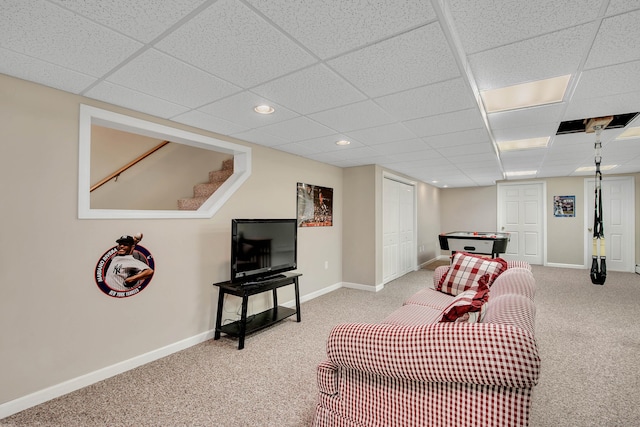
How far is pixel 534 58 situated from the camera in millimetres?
1743

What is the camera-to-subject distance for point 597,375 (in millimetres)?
2352

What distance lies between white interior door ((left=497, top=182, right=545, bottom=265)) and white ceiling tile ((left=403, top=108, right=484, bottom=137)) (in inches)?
232

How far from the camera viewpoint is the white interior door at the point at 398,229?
18.0 ft

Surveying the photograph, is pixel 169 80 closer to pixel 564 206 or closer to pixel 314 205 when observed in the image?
pixel 314 205

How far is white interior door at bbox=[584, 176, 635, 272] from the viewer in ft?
20.7

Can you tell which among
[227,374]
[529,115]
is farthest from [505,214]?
[227,374]

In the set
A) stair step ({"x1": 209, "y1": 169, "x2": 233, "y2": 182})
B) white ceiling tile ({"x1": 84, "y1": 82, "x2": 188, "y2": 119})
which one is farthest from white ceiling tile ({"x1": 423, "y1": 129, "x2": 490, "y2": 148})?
white ceiling tile ({"x1": 84, "y1": 82, "x2": 188, "y2": 119})

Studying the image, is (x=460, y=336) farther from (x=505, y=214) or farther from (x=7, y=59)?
(x=505, y=214)

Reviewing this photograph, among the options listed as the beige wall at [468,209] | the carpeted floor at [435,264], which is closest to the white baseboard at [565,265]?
the beige wall at [468,209]

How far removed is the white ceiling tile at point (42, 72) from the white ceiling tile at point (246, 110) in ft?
2.66

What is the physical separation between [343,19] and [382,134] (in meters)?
1.93

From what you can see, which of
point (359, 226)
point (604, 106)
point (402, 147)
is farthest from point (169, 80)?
point (359, 226)

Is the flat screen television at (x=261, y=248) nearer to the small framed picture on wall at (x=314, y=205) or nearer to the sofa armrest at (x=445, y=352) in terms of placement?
the small framed picture on wall at (x=314, y=205)

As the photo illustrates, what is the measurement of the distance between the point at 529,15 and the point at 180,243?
119 inches
